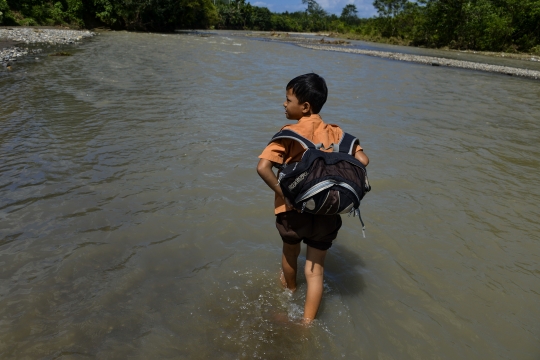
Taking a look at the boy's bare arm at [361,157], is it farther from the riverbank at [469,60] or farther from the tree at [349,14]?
the tree at [349,14]

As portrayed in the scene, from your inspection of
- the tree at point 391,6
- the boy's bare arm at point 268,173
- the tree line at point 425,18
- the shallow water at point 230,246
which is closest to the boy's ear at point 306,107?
the boy's bare arm at point 268,173

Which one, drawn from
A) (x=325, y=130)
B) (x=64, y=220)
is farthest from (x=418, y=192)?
(x=64, y=220)

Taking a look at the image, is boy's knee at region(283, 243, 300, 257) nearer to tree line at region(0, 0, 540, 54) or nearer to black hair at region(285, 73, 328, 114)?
black hair at region(285, 73, 328, 114)

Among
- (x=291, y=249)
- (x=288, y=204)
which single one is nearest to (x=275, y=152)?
(x=288, y=204)

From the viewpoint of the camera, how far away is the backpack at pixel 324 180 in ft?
6.58

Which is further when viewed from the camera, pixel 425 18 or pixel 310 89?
pixel 425 18

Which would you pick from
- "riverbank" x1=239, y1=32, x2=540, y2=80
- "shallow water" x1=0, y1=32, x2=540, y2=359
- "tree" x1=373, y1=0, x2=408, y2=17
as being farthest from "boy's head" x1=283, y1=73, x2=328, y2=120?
"tree" x1=373, y1=0, x2=408, y2=17

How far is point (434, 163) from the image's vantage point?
533cm

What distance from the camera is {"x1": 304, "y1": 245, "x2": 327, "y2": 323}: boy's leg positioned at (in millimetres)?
2354

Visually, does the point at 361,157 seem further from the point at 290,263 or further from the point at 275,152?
the point at 290,263

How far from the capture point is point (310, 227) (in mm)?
2268

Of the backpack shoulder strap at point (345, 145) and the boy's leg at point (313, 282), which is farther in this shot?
the boy's leg at point (313, 282)

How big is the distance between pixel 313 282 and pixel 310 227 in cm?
39

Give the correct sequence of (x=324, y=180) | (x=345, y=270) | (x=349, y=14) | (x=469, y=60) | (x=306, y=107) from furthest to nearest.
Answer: (x=349, y=14), (x=469, y=60), (x=345, y=270), (x=306, y=107), (x=324, y=180)
